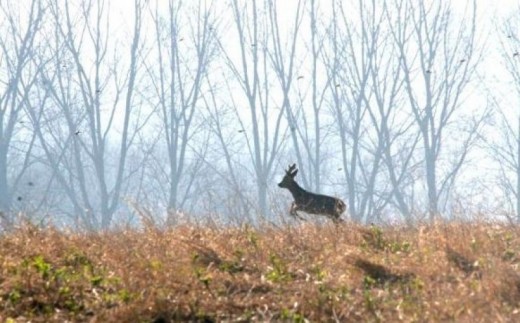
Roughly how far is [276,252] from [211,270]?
82 cm

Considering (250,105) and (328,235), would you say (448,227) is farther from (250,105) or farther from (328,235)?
(250,105)

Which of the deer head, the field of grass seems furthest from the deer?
the field of grass

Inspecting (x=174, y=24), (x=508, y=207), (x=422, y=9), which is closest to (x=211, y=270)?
(x=508, y=207)

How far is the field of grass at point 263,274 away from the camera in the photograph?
209 inches

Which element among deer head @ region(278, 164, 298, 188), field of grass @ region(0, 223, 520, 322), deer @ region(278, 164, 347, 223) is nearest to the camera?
field of grass @ region(0, 223, 520, 322)

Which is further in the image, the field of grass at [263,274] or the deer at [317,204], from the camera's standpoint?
the deer at [317,204]

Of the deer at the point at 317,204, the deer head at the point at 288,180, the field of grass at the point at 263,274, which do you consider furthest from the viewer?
the deer head at the point at 288,180

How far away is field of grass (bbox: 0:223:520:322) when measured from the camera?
5305 millimetres

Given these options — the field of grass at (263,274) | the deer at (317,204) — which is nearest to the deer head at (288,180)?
the deer at (317,204)

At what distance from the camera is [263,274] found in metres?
6.45

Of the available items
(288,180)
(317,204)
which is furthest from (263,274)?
(288,180)

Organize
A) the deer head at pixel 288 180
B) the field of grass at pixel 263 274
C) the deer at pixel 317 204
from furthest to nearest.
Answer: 1. the deer head at pixel 288 180
2. the deer at pixel 317 204
3. the field of grass at pixel 263 274

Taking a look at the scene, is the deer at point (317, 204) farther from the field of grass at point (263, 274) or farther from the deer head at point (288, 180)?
the field of grass at point (263, 274)

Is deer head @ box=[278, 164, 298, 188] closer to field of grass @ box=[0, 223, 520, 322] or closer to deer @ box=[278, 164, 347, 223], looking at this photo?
deer @ box=[278, 164, 347, 223]
